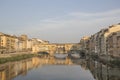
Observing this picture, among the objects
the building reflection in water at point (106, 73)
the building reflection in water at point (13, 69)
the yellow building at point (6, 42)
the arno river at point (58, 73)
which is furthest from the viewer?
the yellow building at point (6, 42)

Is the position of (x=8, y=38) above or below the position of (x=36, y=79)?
above

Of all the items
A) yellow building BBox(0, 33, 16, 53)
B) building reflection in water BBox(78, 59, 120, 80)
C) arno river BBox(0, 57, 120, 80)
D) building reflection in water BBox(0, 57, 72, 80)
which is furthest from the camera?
yellow building BBox(0, 33, 16, 53)

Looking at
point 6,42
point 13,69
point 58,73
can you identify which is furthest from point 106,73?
point 6,42

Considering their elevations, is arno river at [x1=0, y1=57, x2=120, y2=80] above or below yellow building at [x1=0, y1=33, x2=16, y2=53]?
below

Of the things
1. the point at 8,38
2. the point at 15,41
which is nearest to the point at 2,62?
the point at 8,38

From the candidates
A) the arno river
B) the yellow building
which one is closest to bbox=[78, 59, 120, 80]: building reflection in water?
the arno river

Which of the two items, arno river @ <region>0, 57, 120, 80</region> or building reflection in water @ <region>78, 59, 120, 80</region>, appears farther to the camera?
arno river @ <region>0, 57, 120, 80</region>

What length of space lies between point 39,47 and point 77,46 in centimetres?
2280

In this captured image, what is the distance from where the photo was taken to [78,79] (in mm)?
34719

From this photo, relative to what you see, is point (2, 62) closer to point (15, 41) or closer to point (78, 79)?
point (78, 79)

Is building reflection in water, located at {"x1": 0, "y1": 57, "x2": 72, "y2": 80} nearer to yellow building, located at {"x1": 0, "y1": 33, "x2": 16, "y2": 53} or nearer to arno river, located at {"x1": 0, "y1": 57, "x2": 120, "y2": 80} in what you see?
arno river, located at {"x1": 0, "y1": 57, "x2": 120, "y2": 80}

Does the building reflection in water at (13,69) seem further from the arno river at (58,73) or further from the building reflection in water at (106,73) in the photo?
the building reflection in water at (106,73)

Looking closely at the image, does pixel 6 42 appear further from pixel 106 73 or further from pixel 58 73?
pixel 106 73

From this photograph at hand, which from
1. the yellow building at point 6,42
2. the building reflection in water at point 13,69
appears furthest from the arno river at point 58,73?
the yellow building at point 6,42
